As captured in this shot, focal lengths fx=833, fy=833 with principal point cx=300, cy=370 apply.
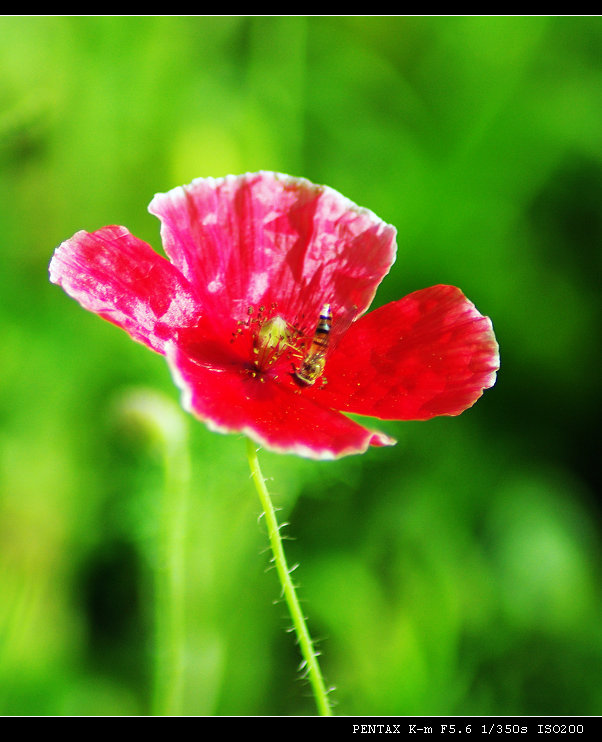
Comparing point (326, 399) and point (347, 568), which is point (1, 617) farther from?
point (326, 399)

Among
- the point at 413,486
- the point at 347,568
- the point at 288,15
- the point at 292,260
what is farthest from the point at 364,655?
the point at 288,15

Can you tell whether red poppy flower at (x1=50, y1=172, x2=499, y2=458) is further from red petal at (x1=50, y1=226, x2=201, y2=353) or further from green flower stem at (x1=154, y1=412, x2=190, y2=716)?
green flower stem at (x1=154, y1=412, x2=190, y2=716)

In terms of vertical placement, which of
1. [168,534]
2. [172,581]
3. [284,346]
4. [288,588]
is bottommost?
[172,581]

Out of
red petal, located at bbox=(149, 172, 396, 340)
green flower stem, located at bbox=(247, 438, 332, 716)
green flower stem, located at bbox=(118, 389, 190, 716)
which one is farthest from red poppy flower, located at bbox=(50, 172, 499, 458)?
green flower stem, located at bbox=(118, 389, 190, 716)

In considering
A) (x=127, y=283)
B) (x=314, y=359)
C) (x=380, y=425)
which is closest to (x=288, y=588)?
(x=314, y=359)

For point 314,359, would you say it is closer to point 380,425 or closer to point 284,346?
point 284,346

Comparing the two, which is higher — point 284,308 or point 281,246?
point 281,246
